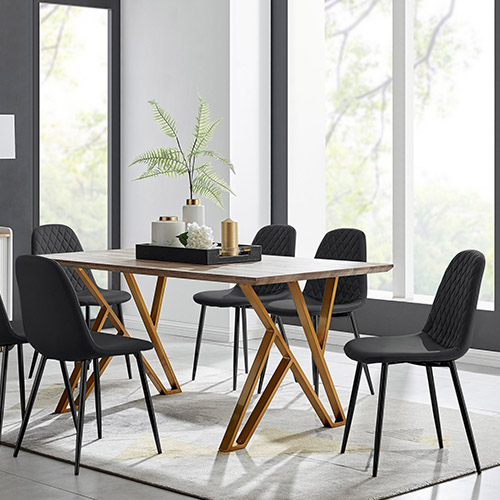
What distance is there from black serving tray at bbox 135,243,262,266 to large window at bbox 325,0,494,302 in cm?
487

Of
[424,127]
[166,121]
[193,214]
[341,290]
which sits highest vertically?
[424,127]

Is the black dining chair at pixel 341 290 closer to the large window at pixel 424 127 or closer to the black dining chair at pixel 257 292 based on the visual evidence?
the black dining chair at pixel 257 292

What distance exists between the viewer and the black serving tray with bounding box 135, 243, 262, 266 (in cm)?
470

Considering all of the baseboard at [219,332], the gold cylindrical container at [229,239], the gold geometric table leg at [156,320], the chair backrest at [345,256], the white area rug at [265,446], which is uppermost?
the gold cylindrical container at [229,239]

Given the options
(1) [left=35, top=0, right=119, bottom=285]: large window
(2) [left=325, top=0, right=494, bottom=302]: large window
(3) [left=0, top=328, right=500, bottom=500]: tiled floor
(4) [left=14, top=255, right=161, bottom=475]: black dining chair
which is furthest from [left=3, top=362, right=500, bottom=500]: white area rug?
(2) [left=325, top=0, right=494, bottom=302]: large window

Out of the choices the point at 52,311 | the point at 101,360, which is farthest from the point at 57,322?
the point at 101,360

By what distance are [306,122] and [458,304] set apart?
3.60 metres

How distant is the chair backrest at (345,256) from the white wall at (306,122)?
1778mm

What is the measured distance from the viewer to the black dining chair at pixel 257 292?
5.62 meters

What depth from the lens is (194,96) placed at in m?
7.40

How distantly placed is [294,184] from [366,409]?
269 centimetres

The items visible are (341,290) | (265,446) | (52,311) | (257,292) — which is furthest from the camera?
(257,292)

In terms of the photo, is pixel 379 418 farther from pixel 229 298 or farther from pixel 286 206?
pixel 286 206

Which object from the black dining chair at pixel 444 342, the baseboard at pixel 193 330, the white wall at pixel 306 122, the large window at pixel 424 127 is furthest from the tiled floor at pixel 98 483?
the large window at pixel 424 127
